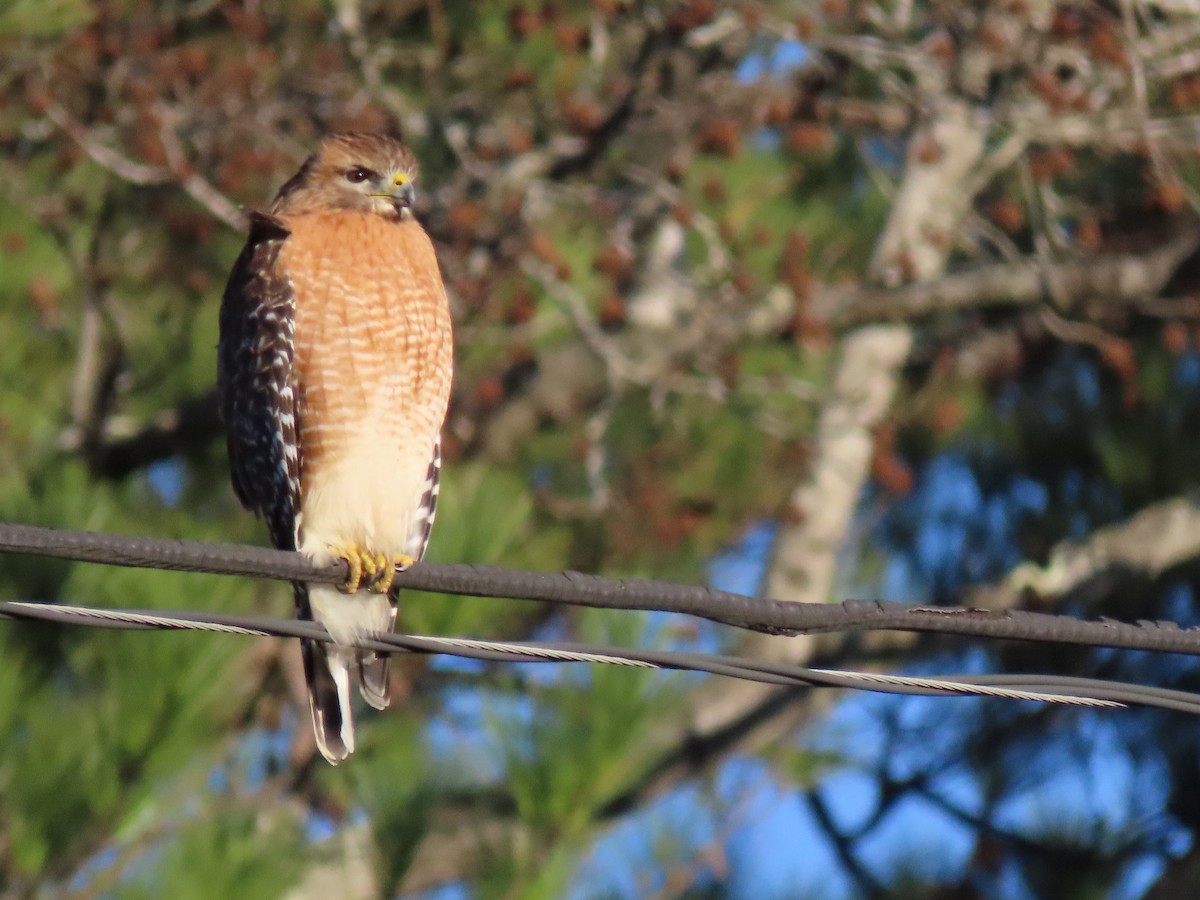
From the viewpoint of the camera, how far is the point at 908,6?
638 cm

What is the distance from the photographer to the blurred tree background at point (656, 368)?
5.42 m

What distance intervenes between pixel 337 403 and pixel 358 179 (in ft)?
2.16

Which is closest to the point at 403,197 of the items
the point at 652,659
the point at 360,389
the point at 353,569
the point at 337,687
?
the point at 360,389

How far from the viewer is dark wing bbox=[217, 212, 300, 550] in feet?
13.9

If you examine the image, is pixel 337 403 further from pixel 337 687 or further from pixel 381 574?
pixel 381 574

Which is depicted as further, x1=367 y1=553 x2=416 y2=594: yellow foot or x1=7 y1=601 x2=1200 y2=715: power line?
x1=367 y1=553 x2=416 y2=594: yellow foot

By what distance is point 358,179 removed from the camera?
15.0 ft

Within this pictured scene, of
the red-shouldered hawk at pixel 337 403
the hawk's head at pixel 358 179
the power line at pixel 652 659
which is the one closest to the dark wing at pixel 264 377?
the red-shouldered hawk at pixel 337 403

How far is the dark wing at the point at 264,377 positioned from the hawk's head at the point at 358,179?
0.64 ft

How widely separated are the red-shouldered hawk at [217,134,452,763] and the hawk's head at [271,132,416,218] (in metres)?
0.12

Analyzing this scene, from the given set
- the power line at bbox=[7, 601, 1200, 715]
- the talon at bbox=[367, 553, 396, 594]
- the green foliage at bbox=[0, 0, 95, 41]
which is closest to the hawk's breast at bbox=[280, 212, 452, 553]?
the talon at bbox=[367, 553, 396, 594]

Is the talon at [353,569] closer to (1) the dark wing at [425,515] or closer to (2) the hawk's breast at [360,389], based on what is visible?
(2) the hawk's breast at [360,389]

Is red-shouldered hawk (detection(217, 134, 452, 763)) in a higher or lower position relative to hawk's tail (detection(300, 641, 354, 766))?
higher

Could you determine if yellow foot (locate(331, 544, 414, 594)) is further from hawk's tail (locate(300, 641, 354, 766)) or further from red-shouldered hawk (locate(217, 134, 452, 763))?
hawk's tail (locate(300, 641, 354, 766))
